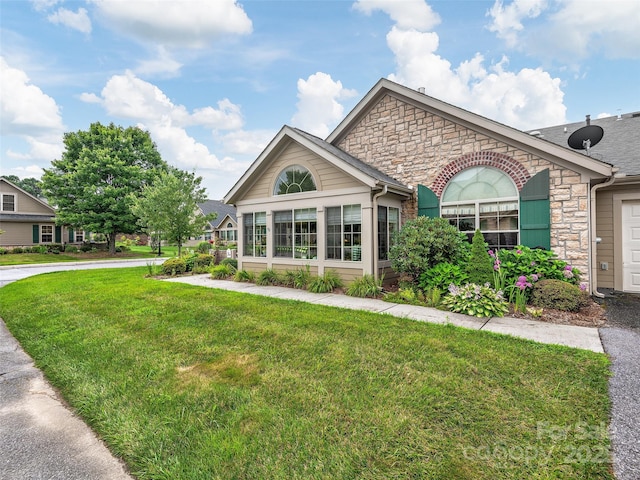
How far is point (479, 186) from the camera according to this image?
825cm

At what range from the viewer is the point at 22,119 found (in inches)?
867

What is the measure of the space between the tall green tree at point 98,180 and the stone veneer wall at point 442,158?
68.4ft

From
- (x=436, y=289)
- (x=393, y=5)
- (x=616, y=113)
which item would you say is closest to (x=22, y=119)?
(x=393, y=5)

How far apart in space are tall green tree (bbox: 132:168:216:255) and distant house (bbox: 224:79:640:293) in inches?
241

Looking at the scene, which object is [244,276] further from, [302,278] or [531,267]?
[531,267]

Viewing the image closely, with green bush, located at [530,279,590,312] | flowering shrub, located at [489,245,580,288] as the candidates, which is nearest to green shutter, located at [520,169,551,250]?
flowering shrub, located at [489,245,580,288]

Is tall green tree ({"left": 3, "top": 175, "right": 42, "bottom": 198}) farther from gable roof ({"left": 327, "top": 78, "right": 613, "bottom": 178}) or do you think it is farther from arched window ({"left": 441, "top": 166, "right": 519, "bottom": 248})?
arched window ({"left": 441, "top": 166, "right": 519, "bottom": 248})

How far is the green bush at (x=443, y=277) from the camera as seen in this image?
23.3ft

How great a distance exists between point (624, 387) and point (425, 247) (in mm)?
4556

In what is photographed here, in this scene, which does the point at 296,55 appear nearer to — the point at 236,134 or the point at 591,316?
the point at 591,316

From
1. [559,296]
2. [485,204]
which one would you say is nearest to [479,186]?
[485,204]

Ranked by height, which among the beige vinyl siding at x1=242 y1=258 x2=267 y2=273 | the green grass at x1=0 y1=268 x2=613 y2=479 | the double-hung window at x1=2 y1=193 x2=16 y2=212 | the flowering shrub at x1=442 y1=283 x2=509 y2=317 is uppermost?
the double-hung window at x1=2 y1=193 x2=16 y2=212

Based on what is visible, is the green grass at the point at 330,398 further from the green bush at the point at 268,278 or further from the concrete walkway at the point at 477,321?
the green bush at the point at 268,278

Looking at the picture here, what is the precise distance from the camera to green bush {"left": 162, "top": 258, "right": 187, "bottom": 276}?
12680 mm
